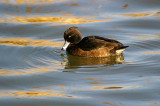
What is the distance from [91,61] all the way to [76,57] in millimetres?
643

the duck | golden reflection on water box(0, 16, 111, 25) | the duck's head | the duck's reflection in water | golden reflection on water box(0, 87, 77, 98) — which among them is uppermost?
golden reflection on water box(0, 16, 111, 25)

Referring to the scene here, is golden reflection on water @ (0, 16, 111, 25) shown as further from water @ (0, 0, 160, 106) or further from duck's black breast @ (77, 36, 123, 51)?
duck's black breast @ (77, 36, 123, 51)

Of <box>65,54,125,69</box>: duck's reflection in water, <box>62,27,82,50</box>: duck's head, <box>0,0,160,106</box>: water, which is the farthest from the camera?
<box>62,27,82,50</box>: duck's head

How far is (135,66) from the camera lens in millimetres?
9047

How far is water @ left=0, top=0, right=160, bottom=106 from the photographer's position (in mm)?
7199

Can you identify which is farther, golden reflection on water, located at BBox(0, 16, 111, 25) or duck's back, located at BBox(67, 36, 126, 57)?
golden reflection on water, located at BBox(0, 16, 111, 25)

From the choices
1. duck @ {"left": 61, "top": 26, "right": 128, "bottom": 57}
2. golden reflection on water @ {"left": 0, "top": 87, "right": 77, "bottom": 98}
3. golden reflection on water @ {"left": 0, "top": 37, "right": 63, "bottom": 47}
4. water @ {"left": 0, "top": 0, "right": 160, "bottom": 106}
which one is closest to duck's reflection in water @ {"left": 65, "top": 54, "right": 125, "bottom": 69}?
water @ {"left": 0, "top": 0, "right": 160, "bottom": 106}

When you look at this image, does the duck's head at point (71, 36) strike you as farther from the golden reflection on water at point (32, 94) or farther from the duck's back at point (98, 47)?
the golden reflection on water at point (32, 94)

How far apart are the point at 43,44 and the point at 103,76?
11.1 feet

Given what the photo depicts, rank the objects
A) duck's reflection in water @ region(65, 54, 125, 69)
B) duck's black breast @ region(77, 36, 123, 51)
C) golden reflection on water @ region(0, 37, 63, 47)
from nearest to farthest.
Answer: duck's reflection in water @ region(65, 54, 125, 69)
duck's black breast @ region(77, 36, 123, 51)
golden reflection on water @ region(0, 37, 63, 47)

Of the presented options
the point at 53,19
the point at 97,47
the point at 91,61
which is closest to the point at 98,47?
the point at 97,47

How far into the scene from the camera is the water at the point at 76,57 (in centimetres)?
720

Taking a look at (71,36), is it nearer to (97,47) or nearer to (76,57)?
(76,57)

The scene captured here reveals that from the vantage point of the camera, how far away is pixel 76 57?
1030 centimetres
